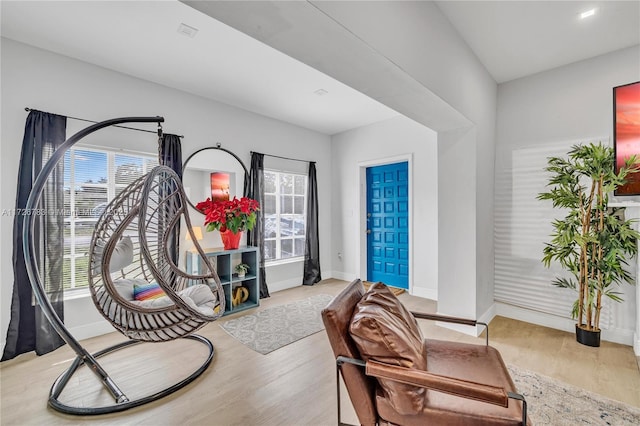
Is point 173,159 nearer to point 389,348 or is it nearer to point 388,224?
point 389,348

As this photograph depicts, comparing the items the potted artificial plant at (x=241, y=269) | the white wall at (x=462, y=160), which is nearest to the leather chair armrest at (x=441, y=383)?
the white wall at (x=462, y=160)

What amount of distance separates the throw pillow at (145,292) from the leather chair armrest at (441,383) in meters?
2.49

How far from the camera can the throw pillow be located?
276cm

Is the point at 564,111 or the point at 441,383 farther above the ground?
the point at 564,111

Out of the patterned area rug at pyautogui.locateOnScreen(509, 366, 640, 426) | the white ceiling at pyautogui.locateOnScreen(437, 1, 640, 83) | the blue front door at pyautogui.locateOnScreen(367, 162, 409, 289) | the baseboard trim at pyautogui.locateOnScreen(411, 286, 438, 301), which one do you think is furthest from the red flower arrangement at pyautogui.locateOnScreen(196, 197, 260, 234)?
the patterned area rug at pyautogui.locateOnScreen(509, 366, 640, 426)

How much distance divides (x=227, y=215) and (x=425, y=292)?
9.94 ft

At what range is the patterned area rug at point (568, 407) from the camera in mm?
1706

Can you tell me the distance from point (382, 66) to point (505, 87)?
8.33 ft

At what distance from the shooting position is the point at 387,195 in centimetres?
478

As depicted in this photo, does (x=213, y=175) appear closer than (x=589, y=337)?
No

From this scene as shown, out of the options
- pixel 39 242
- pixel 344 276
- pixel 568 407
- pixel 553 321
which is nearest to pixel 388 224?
pixel 344 276

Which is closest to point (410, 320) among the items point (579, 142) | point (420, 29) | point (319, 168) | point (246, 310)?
point (420, 29)

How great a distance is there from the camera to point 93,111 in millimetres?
2902

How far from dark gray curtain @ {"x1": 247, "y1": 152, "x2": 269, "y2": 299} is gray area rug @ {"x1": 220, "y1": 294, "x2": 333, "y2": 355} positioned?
0.61 meters
